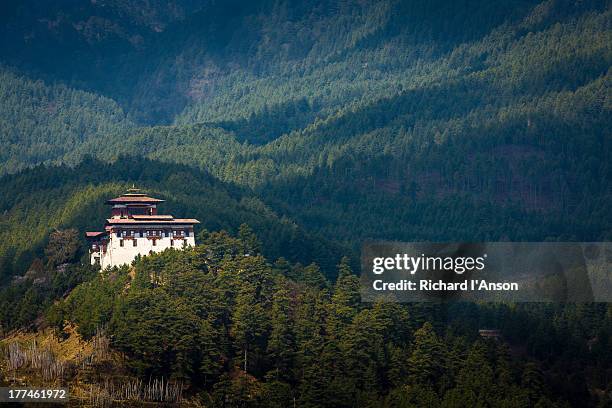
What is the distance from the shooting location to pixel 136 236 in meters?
179

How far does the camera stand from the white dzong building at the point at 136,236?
179000 millimetres

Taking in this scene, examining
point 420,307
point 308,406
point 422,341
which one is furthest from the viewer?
point 420,307

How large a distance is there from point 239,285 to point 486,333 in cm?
2452

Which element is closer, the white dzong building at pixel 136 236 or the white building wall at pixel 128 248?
the white building wall at pixel 128 248

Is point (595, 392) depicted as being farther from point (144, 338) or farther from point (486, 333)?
point (144, 338)

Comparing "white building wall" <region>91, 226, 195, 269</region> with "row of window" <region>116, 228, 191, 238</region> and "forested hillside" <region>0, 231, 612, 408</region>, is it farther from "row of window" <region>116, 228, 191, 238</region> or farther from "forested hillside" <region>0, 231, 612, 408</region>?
"forested hillside" <region>0, 231, 612, 408</region>

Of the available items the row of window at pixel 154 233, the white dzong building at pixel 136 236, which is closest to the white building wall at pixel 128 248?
the white dzong building at pixel 136 236

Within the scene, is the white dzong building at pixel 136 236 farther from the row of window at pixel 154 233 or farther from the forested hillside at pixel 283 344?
the forested hillside at pixel 283 344

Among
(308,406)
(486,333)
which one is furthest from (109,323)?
(486,333)

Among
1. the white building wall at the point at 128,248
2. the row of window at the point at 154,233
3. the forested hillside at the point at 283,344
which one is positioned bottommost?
the forested hillside at the point at 283,344

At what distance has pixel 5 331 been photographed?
565ft

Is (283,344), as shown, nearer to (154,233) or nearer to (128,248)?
(128,248)

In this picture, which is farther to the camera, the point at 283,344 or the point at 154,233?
the point at 154,233

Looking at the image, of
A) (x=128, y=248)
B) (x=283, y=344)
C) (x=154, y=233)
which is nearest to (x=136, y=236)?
(x=128, y=248)
